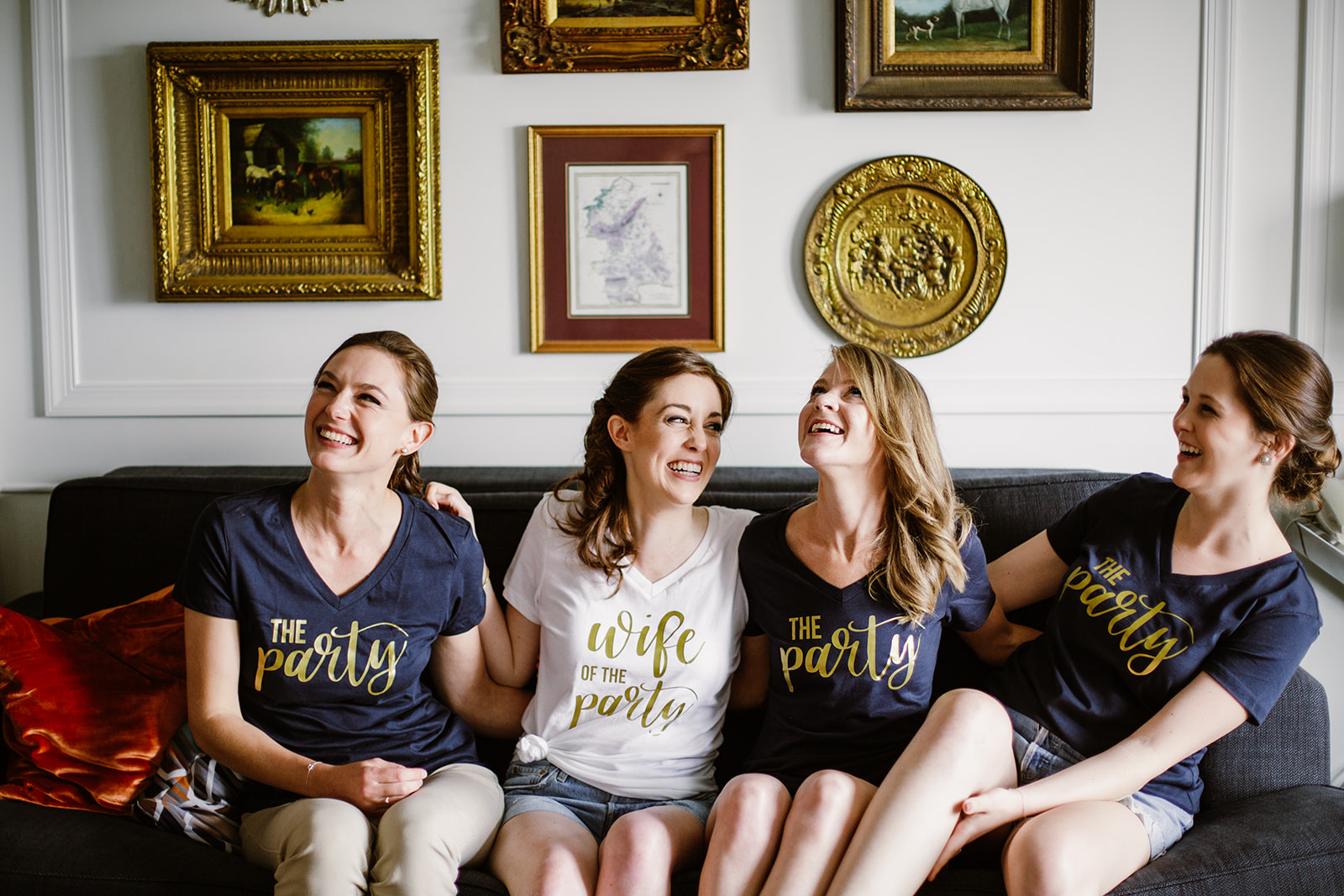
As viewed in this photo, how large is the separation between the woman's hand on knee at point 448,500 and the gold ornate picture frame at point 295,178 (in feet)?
2.33

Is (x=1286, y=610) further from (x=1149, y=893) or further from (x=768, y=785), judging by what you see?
(x=768, y=785)

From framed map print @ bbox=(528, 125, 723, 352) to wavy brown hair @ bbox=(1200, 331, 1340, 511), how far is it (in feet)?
3.75

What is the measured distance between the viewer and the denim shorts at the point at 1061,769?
132 centimetres

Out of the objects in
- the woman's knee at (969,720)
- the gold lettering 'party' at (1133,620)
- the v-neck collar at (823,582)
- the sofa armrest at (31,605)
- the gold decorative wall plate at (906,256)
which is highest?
the gold decorative wall plate at (906,256)

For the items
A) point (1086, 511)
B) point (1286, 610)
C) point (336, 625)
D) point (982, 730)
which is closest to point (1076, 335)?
point (1086, 511)

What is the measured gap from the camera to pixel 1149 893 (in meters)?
1.20

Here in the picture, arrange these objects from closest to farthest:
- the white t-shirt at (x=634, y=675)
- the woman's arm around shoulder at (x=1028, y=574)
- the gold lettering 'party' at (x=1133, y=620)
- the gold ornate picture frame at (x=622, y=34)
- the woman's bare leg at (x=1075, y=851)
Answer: the woman's bare leg at (x=1075, y=851), the gold lettering 'party' at (x=1133, y=620), the white t-shirt at (x=634, y=675), the woman's arm around shoulder at (x=1028, y=574), the gold ornate picture frame at (x=622, y=34)

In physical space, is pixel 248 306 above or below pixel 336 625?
above

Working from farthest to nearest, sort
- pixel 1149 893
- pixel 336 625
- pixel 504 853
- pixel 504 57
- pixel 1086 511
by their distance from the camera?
pixel 504 57, pixel 1086 511, pixel 336 625, pixel 504 853, pixel 1149 893

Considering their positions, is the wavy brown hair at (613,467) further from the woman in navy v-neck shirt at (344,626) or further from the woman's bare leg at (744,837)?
the woman's bare leg at (744,837)

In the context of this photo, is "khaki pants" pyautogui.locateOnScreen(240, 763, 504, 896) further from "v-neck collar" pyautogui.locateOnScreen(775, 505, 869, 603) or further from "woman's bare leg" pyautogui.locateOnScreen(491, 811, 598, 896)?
"v-neck collar" pyautogui.locateOnScreen(775, 505, 869, 603)

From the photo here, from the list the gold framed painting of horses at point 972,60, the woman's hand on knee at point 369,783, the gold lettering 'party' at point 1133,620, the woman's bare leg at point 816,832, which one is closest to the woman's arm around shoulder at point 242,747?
the woman's hand on knee at point 369,783

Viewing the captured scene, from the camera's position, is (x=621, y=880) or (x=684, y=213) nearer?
(x=621, y=880)

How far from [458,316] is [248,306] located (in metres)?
0.54
